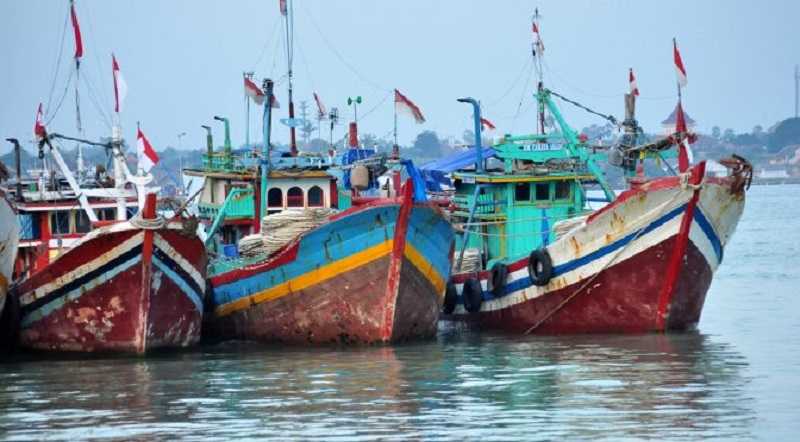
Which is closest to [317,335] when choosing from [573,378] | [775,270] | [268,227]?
[268,227]

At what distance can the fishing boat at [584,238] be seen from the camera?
3016 cm

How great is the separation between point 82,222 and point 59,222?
1.51ft

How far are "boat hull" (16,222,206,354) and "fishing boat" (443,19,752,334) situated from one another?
648cm

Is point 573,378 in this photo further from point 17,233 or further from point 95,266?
point 17,233

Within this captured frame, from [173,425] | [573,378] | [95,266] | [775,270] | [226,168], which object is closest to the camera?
[173,425]

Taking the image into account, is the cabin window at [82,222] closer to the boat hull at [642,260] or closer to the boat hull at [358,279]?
the boat hull at [358,279]

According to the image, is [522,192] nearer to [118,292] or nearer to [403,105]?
[403,105]

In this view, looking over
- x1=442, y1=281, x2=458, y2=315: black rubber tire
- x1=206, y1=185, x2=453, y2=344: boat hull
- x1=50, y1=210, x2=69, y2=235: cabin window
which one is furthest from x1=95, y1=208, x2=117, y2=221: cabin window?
x1=442, y1=281, x2=458, y2=315: black rubber tire

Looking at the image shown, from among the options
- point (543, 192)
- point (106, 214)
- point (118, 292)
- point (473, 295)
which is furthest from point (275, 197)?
point (118, 292)

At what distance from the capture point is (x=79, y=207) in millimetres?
33031

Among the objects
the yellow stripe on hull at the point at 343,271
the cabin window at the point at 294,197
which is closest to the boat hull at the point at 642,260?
the yellow stripe on hull at the point at 343,271

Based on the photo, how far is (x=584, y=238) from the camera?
3081 cm

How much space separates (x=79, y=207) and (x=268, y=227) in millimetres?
4617

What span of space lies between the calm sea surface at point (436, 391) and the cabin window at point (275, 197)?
427 cm
